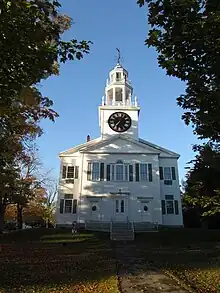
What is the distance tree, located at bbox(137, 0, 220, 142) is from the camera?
494 cm

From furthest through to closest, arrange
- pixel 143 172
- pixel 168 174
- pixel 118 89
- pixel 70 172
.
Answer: pixel 118 89 → pixel 168 174 → pixel 70 172 → pixel 143 172

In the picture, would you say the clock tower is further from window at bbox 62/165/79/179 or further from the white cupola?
window at bbox 62/165/79/179

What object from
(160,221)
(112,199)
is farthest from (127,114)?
(160,221)

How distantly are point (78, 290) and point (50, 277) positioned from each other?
1885mm

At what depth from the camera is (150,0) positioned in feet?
16.9

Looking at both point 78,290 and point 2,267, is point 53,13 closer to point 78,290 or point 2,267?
point 78,290

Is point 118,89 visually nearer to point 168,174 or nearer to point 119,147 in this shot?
point 119,147

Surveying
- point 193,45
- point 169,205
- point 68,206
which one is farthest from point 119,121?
point 193,45

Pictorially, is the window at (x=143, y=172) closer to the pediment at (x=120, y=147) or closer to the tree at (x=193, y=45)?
the pediment at (x=120, y=147)

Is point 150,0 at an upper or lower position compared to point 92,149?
lower

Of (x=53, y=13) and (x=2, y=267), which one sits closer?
(x=53, y=13)

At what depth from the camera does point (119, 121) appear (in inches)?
1332

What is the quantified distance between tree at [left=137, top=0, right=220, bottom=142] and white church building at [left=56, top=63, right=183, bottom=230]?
76.6 ft

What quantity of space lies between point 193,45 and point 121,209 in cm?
2497
